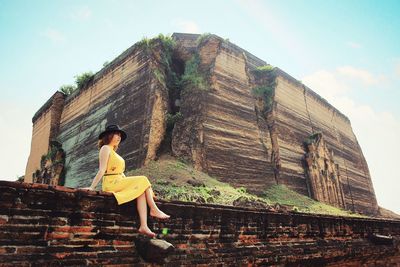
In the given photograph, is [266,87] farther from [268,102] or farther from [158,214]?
[158,214]

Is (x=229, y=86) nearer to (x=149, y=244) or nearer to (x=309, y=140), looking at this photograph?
(x=309, y=140)

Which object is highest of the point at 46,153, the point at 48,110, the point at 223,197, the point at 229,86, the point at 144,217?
the point at 48,110

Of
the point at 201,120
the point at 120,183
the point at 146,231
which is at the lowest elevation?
the point at 146,231

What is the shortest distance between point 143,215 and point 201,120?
9560 millimetres

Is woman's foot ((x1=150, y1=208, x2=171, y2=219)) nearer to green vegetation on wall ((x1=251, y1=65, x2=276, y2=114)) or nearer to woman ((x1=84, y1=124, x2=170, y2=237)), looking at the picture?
woman ((x1=84, y1=124, x2=170, y2=237))

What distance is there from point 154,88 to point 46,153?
31.6ft

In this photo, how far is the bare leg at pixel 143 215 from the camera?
305cm

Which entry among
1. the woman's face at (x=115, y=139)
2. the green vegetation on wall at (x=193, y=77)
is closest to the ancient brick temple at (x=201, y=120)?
the green vegetation on wall at (x=193, y=77)

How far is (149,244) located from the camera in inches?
120

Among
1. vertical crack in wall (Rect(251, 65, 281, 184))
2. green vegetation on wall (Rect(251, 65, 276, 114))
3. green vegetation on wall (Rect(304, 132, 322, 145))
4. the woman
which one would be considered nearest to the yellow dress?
the woman

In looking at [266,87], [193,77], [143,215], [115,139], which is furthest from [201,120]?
[143,215]

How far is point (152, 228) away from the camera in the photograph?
3.29m

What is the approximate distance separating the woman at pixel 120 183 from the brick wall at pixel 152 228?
0.13 m

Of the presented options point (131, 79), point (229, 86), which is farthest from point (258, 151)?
point (131, 79)
